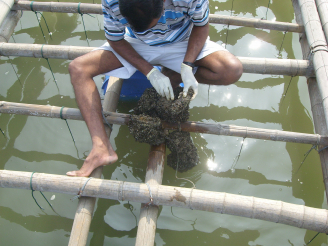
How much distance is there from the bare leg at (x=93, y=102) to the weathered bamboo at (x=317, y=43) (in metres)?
1.67

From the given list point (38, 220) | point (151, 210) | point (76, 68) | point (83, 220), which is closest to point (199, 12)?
point (76, 68)

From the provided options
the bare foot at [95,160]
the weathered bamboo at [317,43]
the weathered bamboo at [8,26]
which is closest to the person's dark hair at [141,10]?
the bare foot at [95,160]

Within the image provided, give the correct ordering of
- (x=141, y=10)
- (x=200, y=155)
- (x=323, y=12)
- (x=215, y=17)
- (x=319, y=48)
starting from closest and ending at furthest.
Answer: (x=141, y=10) < (x=319, y=48) < (x=200, y=155) < (x=323, y=12) < (x=215, y=17)

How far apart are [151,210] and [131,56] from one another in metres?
1.16

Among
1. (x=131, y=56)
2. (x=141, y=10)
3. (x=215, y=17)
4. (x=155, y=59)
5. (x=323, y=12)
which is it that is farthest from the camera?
(x=215, y=17)

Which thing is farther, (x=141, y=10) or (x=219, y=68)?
(x=219, y=68)

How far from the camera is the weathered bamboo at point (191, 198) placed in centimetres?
171

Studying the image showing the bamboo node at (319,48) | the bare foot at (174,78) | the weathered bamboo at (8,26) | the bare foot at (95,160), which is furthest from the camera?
the weathered bamboo at (8,26)

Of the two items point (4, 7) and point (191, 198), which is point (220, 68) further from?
point (4, 7)

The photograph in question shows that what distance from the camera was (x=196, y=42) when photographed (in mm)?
2141

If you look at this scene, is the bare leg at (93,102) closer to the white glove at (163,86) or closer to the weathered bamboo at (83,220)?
the weathered bamboo at (83,220)

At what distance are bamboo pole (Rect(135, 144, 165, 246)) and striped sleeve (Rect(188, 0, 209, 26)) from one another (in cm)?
97

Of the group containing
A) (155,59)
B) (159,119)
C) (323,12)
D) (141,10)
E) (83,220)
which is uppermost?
(323,12)

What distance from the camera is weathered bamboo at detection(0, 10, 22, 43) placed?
118 inches
